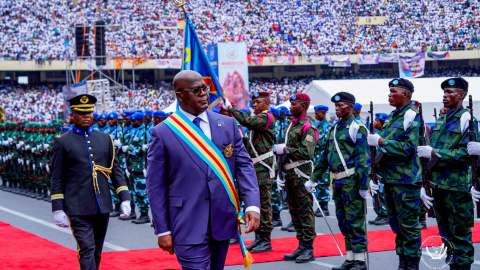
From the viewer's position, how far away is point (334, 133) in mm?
7641

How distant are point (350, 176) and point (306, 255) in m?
1.38

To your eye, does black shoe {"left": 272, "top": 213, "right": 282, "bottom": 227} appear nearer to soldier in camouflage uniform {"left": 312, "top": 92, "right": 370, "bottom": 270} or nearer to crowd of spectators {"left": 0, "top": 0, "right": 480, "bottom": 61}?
soldier in camouflage uniform {"left": 312, "top": 92, "right": 370, "bottom": 270}

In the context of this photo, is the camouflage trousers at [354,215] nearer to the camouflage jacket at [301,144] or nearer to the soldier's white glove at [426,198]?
the soldier's white glove at [426,198]

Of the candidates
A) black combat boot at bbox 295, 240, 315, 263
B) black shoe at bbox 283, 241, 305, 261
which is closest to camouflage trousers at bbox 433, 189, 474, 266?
black combat boot at bbox 295, 240, 315, 263

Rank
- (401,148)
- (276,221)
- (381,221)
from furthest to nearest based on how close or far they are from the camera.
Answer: (276,221), (381,221), (401,148)

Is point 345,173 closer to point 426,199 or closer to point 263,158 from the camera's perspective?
point 426,199

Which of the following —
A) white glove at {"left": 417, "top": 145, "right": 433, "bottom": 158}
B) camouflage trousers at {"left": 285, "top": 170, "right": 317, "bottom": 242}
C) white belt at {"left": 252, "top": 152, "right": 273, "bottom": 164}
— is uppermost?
white glove at {"left": 417, "top": 145, "right": 433, "bottom": 158}

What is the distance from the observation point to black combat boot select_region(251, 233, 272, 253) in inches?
352

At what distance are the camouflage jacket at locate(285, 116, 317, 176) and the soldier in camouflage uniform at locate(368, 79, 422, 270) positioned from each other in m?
1.50

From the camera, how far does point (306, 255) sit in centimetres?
823

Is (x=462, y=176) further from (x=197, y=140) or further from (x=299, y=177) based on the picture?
(x=197, y=140)

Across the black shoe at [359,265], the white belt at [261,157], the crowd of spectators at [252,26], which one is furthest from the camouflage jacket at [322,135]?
the crowd of spectators at [252,26]

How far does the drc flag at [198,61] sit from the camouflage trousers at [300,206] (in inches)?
68.4

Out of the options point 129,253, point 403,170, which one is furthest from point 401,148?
point 129,253
